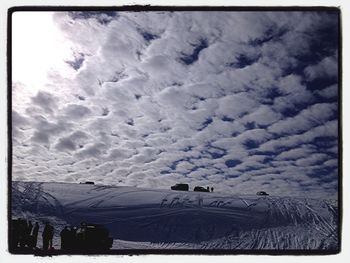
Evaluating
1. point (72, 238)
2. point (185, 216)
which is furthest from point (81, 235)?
point (185, 216)

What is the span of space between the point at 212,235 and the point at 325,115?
0.93 meters

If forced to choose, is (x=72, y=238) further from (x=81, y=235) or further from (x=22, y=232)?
(x=22, y=232)

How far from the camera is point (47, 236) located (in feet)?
6.75

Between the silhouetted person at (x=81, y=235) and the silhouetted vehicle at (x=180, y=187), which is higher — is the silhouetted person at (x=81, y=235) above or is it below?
below

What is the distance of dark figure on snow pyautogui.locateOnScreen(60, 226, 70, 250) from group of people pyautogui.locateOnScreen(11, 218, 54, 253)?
0.06 metres

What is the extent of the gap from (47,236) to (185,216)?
2.61 ft

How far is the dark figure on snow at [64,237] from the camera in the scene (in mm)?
2033

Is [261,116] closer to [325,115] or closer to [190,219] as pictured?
[325,115]

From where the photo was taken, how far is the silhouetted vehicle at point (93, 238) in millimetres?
2025

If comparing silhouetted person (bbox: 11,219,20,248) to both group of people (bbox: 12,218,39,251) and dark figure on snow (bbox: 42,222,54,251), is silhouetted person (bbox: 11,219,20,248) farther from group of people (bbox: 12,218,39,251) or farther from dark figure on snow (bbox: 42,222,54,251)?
dark figure on snow (bbox: 42,222,54,251)

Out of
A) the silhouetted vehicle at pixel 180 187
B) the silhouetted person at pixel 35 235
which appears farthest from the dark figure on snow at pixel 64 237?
the silhouetted vehicle at pixel 180 187

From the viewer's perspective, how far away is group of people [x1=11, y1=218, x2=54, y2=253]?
6.57ft

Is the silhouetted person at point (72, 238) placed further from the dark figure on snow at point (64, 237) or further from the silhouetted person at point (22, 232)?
the silhouetted person at point (22, 232)
